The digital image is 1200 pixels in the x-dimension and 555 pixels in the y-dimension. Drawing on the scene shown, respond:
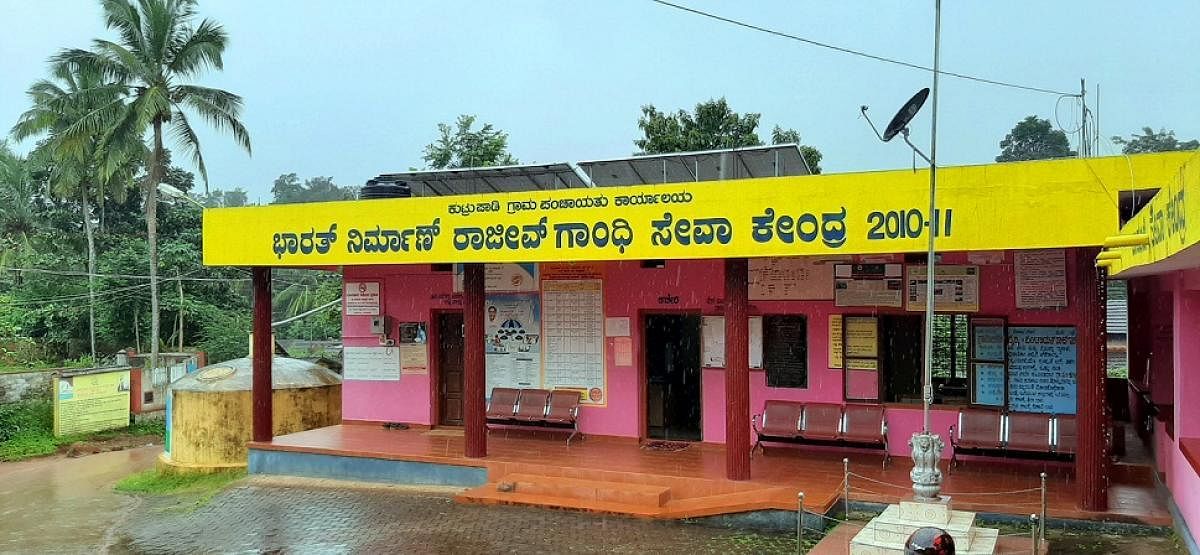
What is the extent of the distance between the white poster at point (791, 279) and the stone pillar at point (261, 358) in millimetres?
6611

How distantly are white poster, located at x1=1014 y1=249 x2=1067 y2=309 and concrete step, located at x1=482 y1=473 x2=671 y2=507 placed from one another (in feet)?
15.2

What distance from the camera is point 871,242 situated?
8.52 metres

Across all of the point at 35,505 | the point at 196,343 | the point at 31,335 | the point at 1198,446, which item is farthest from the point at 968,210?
the point at 31,335

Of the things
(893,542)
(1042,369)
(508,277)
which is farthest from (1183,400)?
(508,277)

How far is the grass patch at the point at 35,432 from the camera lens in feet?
58.5

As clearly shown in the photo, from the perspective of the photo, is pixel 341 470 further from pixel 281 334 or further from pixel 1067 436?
pixel 281 334

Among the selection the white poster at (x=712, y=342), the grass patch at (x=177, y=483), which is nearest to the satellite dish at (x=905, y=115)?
the white poster at (x=712, y=342)

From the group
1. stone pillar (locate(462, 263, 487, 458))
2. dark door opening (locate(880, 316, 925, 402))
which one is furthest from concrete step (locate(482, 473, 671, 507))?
dark door opening (locate(880, 316, 925, 402))

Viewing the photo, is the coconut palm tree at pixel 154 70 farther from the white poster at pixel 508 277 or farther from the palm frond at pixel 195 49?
the white poster at pixel 508 277

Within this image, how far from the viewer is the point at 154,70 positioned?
23078 millimetres

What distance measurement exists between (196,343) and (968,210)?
84.9ft

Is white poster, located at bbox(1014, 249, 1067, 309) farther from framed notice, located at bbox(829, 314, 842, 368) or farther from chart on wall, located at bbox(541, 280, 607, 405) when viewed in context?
chart on wall, located at bbox(541, 280, 607, 405)

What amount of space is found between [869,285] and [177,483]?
9.83m

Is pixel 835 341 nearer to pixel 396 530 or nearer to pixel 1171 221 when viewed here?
pixel 396 530
